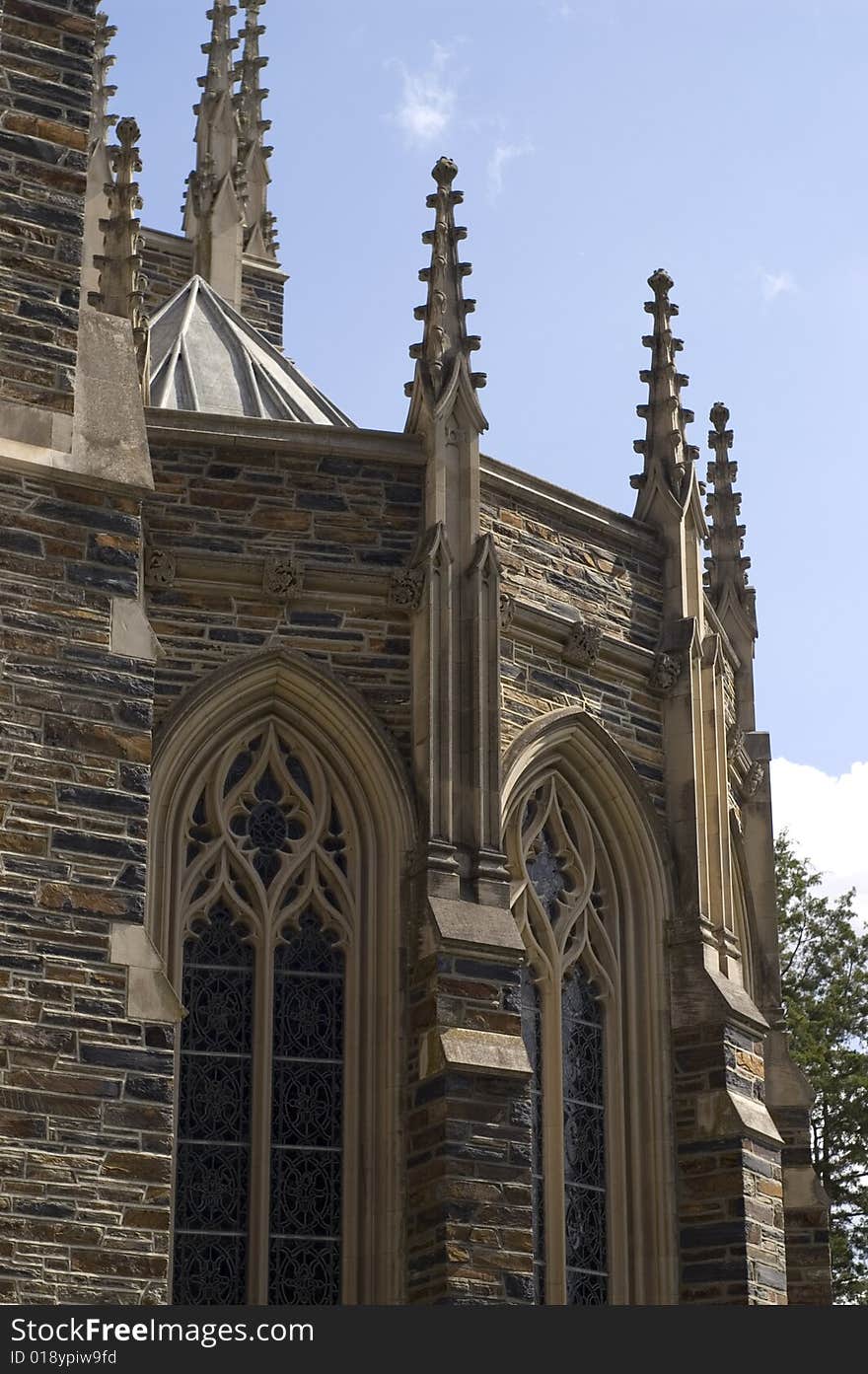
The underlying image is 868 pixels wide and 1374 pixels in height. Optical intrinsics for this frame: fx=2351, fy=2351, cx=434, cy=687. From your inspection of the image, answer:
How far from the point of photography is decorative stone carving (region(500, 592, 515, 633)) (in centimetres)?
1741

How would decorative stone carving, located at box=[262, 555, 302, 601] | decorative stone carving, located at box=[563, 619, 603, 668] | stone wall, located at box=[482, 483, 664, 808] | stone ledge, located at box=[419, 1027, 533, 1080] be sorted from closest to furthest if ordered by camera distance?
stone ledge, located at box=[419, 1027, 533, 1080] < decorative stone carving, located at box=[262, 555, 302, 601] < stone wall, located at box=[482, 483, 664, 808] < decorative stone carving, located at box=[563, 619, 603, 668]

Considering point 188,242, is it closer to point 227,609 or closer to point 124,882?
point 227,609

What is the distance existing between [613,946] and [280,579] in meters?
3.82

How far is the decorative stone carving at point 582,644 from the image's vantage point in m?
18.0

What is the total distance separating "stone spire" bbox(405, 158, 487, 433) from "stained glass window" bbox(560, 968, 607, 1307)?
14.3 ft

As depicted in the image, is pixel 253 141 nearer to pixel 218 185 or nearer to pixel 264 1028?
pixel 218 185

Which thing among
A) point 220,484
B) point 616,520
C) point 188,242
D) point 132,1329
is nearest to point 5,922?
point 132,1329

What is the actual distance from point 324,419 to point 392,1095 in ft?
21.7

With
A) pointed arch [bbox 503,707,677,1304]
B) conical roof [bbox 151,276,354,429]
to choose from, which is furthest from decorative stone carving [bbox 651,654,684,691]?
conical roof [bbox 151,276,354,429]

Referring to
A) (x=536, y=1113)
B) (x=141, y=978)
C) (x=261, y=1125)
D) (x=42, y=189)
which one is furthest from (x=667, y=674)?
(x=141, y=978)

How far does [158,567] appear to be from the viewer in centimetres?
1670

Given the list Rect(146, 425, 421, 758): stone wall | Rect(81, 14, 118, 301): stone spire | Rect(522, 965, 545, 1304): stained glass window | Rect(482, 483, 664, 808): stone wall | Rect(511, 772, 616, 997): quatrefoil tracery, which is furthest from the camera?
Rect(81, 14, 118, 301): stone spire

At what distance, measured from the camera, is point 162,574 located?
658 inches

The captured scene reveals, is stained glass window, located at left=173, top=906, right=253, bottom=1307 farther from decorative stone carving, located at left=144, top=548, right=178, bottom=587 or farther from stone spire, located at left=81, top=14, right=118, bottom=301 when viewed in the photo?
stone spire, located at left=81, top=14, right=118, bottom=301
